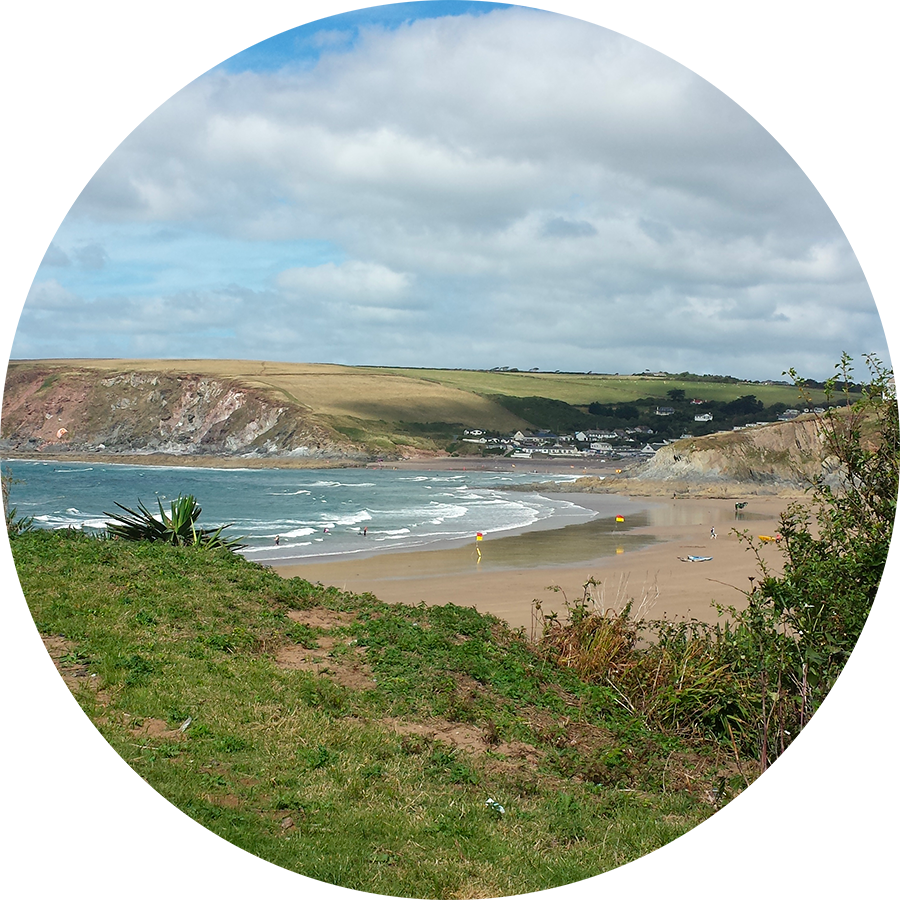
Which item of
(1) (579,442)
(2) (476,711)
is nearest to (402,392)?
(2) (476,711)

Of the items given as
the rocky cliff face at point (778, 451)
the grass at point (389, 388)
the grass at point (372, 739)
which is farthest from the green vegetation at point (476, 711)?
the grass at point (389, 388)

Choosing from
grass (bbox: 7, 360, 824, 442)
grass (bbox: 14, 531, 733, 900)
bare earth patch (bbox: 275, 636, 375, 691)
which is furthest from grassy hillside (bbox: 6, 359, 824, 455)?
bare earth patch (bbox: 275, 636, 375, 691)

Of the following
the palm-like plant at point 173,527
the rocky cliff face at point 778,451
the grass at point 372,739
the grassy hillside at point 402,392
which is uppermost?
the grassy hillside at point 402,392

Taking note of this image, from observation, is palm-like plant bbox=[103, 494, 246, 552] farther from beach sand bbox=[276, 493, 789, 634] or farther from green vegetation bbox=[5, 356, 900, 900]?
beach sand bbox=[276, 493, 789, 634]

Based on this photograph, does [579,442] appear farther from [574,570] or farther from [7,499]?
[7,499]

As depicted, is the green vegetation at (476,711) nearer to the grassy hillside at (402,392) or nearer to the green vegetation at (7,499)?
the grassy hillside at (402,392)

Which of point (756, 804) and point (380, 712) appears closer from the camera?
point (756, 804)

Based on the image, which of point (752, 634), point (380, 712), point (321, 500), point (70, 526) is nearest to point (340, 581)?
point (321, 500)

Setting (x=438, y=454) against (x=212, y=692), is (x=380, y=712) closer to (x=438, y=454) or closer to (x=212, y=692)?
(x=212, y=692)
